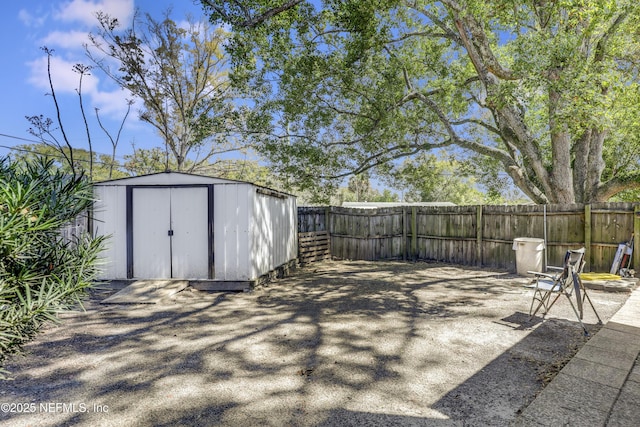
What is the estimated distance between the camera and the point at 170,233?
7094 mm

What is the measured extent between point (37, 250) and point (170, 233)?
611 cm

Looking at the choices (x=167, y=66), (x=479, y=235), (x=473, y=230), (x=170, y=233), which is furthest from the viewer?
(x=167, y=66)

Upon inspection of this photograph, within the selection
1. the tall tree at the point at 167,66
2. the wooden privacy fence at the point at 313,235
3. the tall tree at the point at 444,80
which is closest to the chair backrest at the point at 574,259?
the tall tree at the point at 444,80

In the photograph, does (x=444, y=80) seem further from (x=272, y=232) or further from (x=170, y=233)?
(x=170, y=233)

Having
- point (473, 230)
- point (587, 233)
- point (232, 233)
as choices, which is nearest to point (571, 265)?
point (587, 233)

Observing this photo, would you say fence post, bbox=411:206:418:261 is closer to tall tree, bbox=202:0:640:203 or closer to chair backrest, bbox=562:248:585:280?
tall tree, bbox=202:0:640:203

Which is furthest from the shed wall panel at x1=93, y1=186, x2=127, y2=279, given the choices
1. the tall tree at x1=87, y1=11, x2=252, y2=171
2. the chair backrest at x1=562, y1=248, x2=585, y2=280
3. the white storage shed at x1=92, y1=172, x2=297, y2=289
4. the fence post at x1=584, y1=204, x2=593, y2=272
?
the fence post at x1=584, y1=204, x2=593, y2=272

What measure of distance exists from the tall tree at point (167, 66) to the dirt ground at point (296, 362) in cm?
1159

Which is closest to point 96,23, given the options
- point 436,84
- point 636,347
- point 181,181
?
point 181,181

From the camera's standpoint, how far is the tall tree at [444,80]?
7125 millimetres

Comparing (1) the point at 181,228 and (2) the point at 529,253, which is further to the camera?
(2) the point at 529,253

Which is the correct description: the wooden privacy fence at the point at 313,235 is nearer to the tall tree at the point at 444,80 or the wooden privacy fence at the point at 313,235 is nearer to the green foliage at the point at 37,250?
the tall tree at the point at 444,80

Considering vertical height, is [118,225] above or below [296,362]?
above

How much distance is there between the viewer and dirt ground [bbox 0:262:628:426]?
2596 mm
